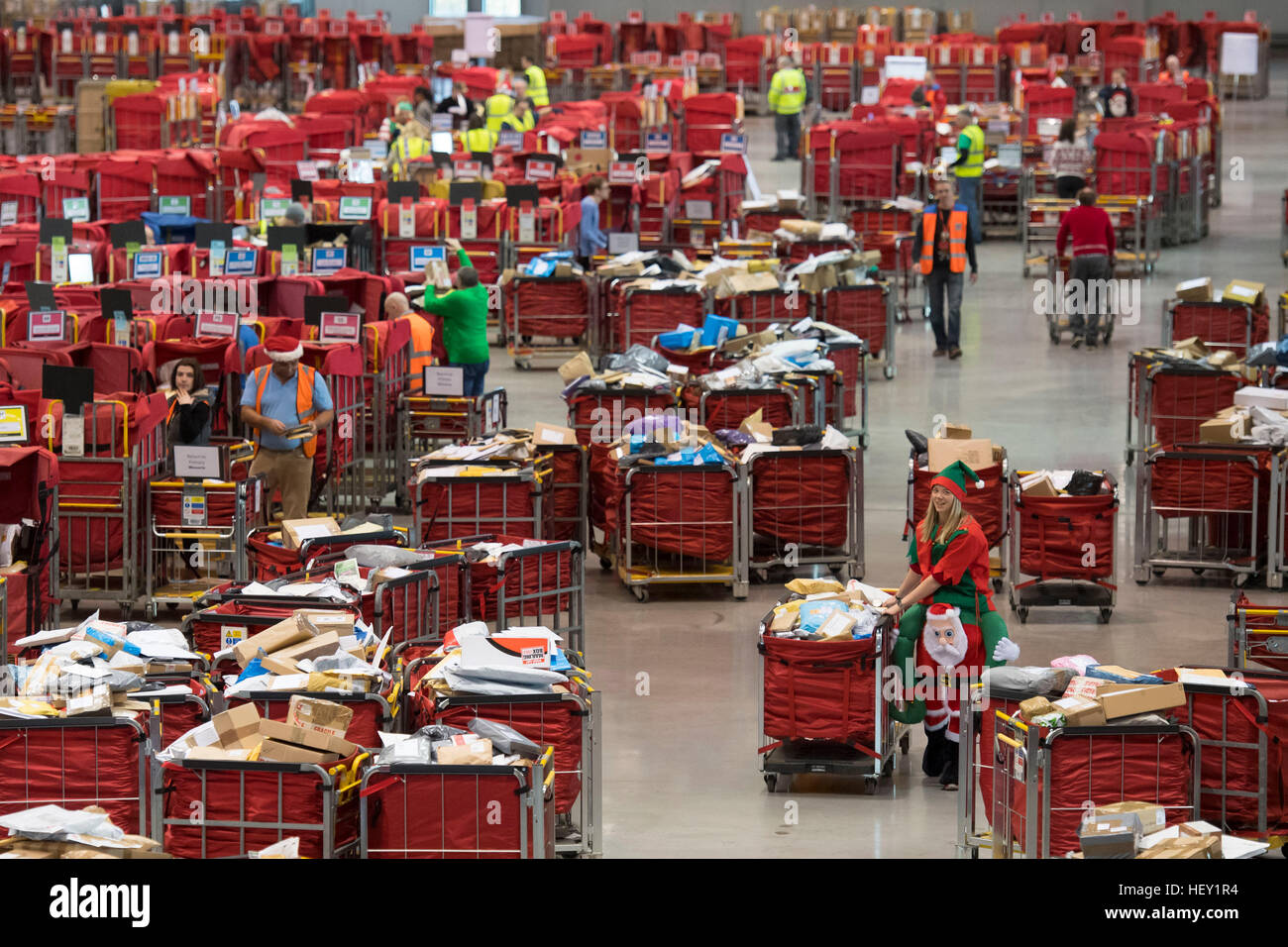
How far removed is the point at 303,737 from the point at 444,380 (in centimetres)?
810

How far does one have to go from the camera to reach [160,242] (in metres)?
22.3

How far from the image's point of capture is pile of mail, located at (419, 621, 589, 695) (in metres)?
8.95

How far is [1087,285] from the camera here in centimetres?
2253

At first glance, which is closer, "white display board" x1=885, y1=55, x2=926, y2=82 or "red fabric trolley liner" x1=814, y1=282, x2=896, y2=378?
"red fabric trolley liner" x1=814, y1=282, x2=896, y2=378

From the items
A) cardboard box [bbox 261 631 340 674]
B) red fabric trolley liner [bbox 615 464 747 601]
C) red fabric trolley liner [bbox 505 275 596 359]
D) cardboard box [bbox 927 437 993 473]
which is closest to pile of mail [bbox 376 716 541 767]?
cardboard box [bbox 261 631 340 674]

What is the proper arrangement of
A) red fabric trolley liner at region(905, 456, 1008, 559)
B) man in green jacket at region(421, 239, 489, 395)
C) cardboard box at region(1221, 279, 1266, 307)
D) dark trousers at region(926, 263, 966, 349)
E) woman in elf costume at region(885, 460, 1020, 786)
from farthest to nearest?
dark trousers at region(926, 263, 966, 349), cardboard box at region(1221, 279, 1266, 307), man in green jacket at region(421, 239, 489, 395), red fabric trolley liner at region(905, 456, 1008, 559), woman in elf costume at region(885, 460, 1020, 786)

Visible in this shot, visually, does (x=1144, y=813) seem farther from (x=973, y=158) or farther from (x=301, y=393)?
(x=973, y=158)

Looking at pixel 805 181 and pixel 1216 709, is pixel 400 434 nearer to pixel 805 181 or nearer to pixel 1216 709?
pixel 1216 709

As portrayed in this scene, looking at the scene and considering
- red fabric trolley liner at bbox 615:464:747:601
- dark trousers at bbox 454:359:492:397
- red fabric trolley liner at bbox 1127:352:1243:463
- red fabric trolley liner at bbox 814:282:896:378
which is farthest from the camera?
red fabric trolley liner at bbox 814:282:896:378

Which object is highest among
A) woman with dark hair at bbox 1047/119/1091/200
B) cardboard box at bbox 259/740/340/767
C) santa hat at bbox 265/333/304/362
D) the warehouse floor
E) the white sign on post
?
woman with dark hair at bbox 1047/119/1091/200

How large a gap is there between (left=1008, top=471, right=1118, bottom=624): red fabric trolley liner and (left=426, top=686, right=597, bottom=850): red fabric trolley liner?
5.29m

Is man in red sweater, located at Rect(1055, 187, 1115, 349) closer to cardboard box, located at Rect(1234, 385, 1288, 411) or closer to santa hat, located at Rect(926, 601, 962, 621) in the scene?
cardboard box, located at Rect(1234, 385, 1288, 411)
